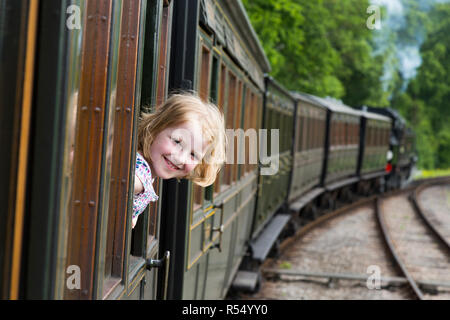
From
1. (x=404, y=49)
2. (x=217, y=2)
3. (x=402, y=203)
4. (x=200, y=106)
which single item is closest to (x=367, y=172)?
(x=402, y=203)

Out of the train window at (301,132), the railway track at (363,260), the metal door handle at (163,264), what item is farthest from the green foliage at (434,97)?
the metal door handle at (163,264)

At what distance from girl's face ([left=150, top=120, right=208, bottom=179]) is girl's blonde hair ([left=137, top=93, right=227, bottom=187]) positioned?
21 mm

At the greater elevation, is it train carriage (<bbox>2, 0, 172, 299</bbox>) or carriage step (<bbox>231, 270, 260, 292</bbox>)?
train carriage (<bbox>2, 0, 172, 299</bbox>)

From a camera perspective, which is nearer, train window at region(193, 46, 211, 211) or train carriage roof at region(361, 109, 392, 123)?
train window at region(193, 46, 211, 211)

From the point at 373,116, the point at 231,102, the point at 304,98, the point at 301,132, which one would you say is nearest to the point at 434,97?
the point at 373,116

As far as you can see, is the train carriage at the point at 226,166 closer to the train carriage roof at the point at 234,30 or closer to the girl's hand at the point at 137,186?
the train carriage roof at the point at 234,30

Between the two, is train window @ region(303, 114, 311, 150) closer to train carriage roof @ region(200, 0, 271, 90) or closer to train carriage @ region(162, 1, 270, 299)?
train carriage @ region(162, 1, 270, 299)

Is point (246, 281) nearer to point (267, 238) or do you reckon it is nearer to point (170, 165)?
point (267, 238)

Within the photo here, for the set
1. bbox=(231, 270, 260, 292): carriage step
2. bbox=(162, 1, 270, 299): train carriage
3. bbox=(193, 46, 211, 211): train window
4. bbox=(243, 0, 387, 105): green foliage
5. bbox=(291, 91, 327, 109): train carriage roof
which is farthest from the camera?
bbox=(243, 0, 387, 105): green foliage

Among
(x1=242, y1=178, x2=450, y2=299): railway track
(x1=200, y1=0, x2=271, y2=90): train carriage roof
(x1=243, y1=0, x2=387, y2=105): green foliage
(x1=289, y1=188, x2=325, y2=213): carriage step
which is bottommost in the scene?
(x1=242, y1=178, x2=450, y2=299): railway track

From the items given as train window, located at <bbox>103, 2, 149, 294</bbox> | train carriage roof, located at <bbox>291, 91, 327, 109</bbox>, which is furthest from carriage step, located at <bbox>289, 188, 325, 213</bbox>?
train window, located at <bbox>103, 2, 149, 294</bbox>

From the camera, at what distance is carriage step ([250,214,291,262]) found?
783 cm

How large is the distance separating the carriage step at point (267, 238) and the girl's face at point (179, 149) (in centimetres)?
565

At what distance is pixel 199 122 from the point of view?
6.97 ft
